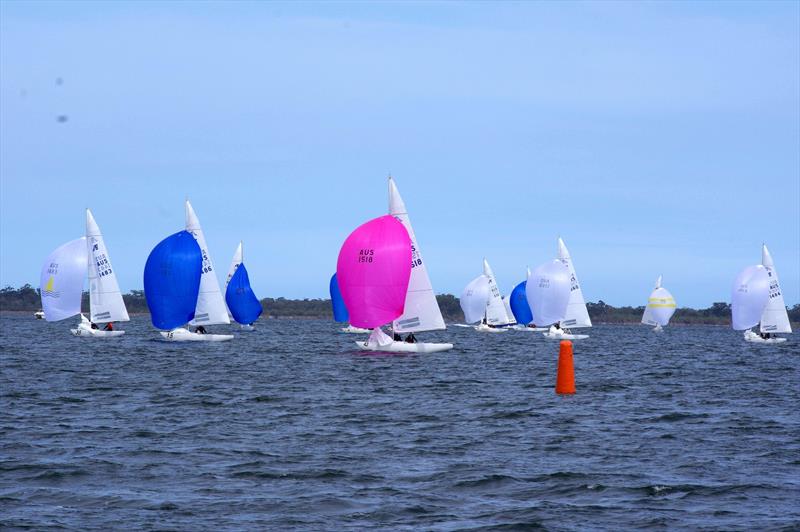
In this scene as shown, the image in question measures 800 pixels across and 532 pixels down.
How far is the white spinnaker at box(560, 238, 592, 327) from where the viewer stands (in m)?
81.6

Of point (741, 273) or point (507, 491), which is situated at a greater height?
point (741, 273)

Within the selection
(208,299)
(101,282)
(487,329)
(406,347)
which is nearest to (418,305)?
(406,347)

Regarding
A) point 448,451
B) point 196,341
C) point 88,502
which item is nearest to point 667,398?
point 448,451

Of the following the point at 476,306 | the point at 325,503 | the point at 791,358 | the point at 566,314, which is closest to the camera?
the point at 325,503

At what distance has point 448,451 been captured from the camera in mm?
19000

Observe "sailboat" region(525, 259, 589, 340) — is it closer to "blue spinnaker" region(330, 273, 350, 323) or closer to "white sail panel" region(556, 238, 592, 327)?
"white sail panel" region(556, 238, 592, 327)

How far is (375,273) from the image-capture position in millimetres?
44312

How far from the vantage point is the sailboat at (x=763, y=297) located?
71.9 meters

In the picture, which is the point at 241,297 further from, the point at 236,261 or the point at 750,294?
the point at 750,294

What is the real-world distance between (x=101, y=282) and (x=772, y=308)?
Answer: 40.9m

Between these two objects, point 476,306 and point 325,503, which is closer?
point 325,503

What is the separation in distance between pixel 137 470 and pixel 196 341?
1790 inches

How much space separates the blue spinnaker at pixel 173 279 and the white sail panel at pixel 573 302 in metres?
32.9

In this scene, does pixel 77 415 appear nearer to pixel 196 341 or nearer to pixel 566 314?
pixel 196 341
